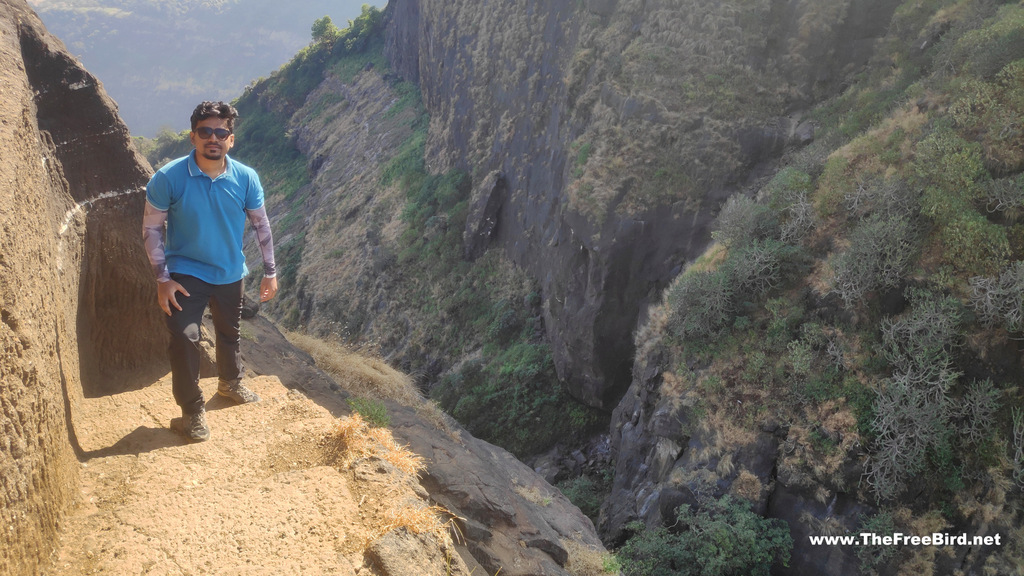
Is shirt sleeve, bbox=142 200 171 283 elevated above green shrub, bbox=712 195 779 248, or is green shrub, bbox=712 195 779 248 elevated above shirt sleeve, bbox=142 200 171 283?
shirt sleeve, bbox=142 200 171 283

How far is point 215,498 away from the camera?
320cm

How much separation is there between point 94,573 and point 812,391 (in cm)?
703

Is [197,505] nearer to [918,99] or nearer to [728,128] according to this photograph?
[918,99]

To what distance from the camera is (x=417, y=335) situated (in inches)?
719

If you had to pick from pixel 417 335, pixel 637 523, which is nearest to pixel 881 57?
pixel 637 523

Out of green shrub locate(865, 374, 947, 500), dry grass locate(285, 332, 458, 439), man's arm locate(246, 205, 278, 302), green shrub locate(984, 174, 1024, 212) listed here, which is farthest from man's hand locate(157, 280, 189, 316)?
green shrub locate(984, 174, 1024, 212)

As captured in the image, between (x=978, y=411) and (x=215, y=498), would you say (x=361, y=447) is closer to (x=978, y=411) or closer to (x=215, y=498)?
(x=215, y=498)

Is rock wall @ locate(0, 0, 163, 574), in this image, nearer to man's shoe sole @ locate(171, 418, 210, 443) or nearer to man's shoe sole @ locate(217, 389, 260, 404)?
man's shoe sole @ locate(171, 418, 210, 443)

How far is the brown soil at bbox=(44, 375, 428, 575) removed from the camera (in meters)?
2.79

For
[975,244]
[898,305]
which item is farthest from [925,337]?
[975,244]

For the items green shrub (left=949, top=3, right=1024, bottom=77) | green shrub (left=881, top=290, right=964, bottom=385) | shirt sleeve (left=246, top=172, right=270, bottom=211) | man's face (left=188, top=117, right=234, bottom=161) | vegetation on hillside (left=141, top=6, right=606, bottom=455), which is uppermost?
green shrub (left=949, top=3, right=1024, bottom=77)

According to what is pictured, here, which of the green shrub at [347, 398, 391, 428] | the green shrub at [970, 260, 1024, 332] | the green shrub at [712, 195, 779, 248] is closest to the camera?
the green shrub at [347, 398, 391, 428]

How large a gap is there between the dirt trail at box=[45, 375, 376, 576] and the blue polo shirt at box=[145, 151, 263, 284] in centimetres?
101

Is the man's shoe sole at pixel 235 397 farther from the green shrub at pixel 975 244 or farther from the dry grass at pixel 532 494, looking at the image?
the green shrub at pixel 975 244
